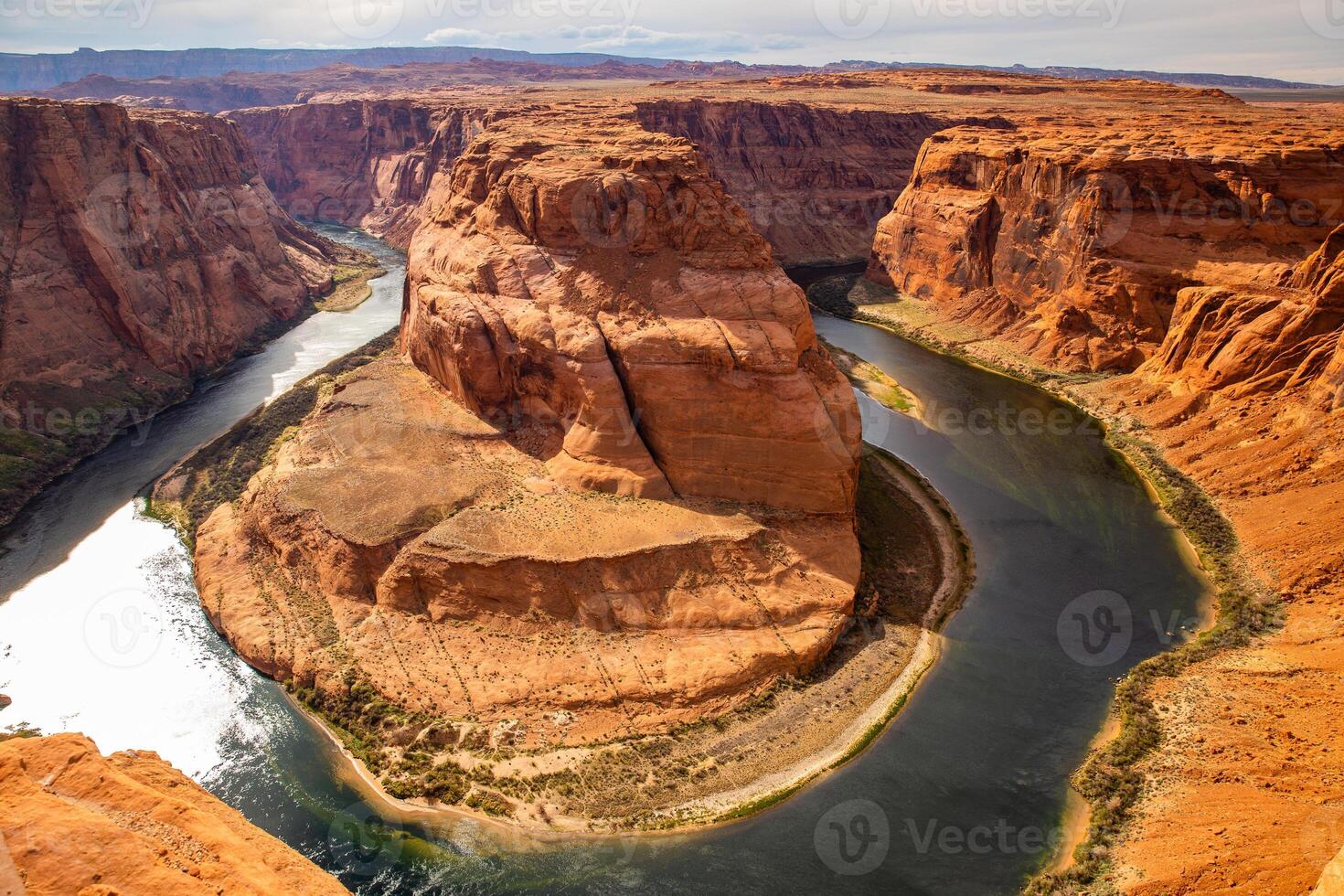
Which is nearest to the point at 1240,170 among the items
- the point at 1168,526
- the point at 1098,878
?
the point at 1168,526

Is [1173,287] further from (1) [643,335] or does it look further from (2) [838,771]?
(2) [838,771]

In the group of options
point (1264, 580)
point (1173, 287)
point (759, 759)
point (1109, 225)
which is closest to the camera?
point (759, 759)

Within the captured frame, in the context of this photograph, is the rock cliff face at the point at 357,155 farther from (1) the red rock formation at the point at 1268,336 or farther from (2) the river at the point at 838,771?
(1) the red rock formation at the point at 1268,336

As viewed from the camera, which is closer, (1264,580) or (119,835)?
(119,835)

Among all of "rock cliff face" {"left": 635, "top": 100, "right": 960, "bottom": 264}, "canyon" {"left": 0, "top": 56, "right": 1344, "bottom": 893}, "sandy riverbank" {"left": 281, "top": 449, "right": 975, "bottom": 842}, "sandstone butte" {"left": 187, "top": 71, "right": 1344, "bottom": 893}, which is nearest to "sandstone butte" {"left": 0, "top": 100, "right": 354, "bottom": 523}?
"canyon" {"left": 0, "top": 56, "right": 1344, "bottom": 893}

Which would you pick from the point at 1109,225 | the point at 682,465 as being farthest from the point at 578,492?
the point at 1109,225

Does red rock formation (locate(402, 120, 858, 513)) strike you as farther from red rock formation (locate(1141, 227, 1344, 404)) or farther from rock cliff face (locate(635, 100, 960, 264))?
rock cliff face (locate(635, 100, 960, 264))

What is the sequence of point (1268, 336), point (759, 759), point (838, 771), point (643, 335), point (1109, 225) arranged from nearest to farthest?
point (838, 771) → point (759, 759) → point (643, 335) → point (1268, 336) → point (1109, 225)
